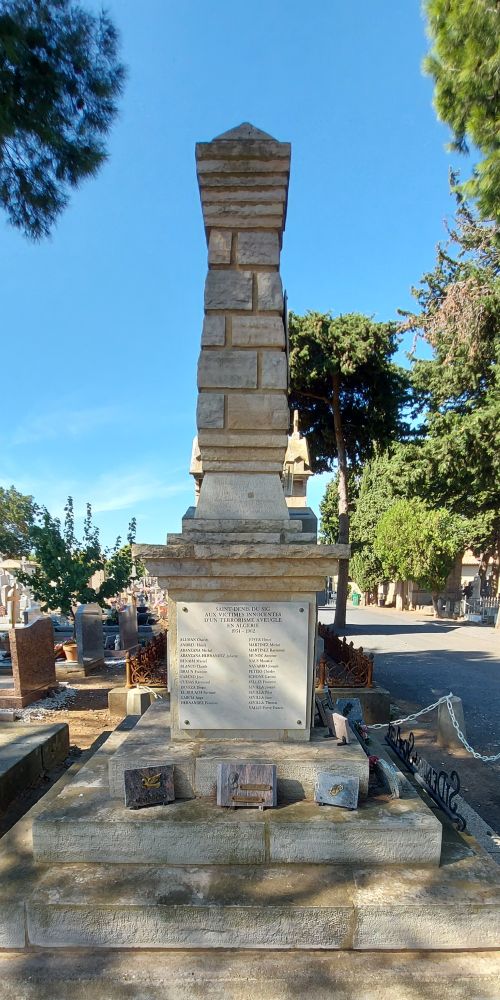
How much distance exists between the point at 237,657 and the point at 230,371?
7.31 feet

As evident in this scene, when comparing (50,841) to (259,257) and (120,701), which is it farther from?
(120,701)

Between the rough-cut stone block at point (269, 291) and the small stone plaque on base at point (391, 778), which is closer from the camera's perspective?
the small stone plaque on base at point (391, 778)

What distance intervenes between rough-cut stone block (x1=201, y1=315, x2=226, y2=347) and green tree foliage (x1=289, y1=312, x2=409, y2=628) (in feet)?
54.8

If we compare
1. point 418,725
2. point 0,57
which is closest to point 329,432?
point 418,725

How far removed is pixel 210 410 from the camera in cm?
409

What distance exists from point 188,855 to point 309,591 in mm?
1834

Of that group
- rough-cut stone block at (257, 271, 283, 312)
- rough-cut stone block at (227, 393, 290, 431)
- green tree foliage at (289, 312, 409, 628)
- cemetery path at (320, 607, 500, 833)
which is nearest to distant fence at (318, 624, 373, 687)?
cemetery path at (320, 607, 500, 833)

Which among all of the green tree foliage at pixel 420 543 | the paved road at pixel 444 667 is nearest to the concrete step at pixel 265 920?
the paved road at pixel 444 667

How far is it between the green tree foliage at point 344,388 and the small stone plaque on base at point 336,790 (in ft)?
56.6

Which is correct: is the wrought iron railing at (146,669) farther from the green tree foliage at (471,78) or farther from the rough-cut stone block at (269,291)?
the green tree foliage at (471,78)

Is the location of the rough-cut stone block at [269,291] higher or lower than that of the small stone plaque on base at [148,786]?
higher

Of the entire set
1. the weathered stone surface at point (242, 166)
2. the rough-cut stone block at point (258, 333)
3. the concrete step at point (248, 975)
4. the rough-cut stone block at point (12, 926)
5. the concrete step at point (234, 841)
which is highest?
the weathered stone surface at point (242, 166)

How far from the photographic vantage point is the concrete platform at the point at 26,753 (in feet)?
15.6

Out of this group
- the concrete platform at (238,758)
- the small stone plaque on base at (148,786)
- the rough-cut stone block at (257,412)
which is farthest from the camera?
the rough-cut stone block at (257,412)
